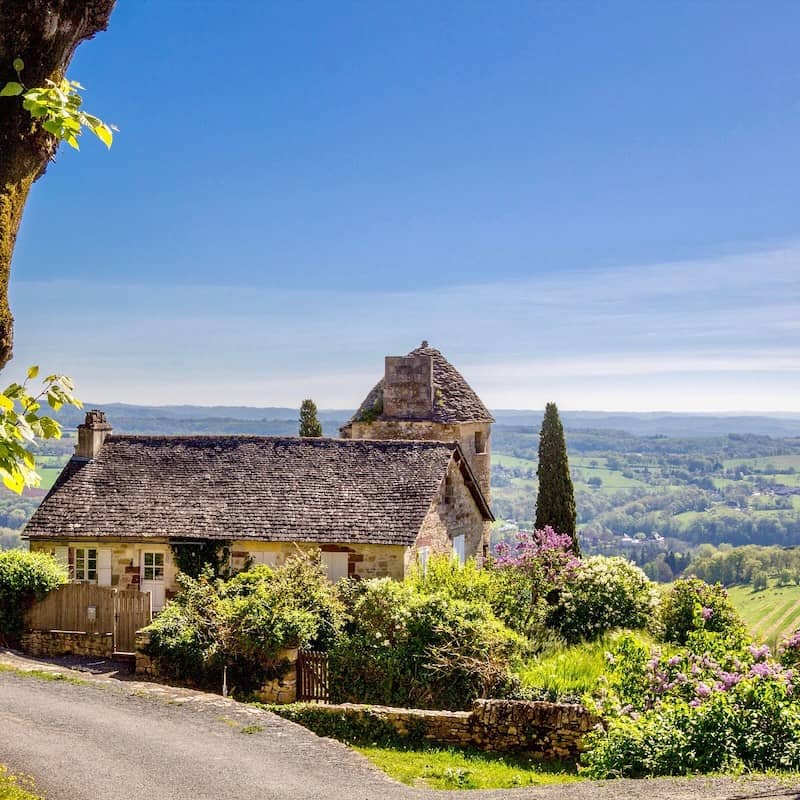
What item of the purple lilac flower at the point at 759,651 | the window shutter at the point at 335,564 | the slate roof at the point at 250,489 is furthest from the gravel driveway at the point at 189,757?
the slate roof at the point at 250,489

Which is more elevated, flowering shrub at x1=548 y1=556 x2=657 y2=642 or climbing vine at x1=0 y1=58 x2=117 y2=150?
climbing vine at x1=0 y1=58 x2=117 y2=150

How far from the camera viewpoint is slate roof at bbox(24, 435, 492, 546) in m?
26.9

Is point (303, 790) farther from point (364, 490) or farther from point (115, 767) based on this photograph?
point (364, 490)

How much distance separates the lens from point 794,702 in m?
11.5

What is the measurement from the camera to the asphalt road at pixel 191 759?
10.3m

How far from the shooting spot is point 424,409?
114 feet

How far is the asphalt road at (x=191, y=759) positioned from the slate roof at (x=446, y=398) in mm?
19249

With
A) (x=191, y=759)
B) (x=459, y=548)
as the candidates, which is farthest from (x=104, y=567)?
(x=191, y=759)

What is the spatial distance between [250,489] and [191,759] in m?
15.7

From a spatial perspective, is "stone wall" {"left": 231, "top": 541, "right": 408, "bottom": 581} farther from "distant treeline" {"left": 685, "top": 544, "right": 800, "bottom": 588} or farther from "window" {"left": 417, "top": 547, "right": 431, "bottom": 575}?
"distant treeline" {"left": 685, "top": 544, "right": 800, "bottom": 588}

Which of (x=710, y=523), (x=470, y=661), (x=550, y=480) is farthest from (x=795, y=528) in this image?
(x=470, y=661)

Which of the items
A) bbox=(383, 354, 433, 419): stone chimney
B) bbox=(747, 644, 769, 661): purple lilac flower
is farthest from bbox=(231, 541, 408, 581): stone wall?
bbox=(747, 644, 769, 661): purple lilac flower

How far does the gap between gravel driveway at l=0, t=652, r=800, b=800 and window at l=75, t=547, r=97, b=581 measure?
10.4 m

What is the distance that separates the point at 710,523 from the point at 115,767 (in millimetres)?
180677
